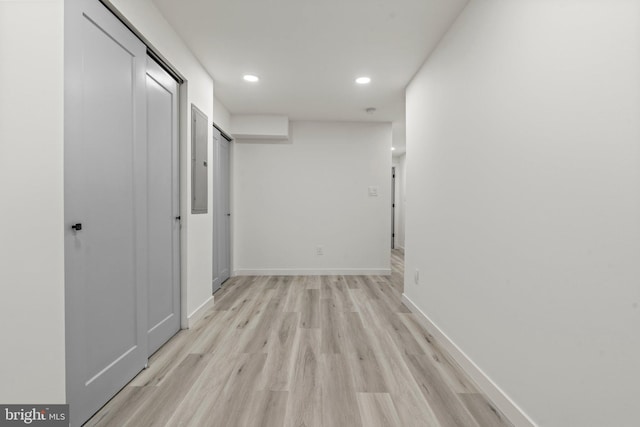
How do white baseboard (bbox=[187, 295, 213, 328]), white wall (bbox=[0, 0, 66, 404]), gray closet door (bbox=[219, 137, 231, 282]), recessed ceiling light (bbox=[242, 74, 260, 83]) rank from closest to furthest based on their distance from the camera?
white wall (bbox=[0, 0, 66, 404])
white baseboard (bbox=[187, 295, 213, 328])
recessed ceiling light (bbox=[242, 74, 260, 83])
gray closet door (bbox=[219, 137, 231, 282])

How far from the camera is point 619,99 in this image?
0.90 m

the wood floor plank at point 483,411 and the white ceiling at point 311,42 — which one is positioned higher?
the white ceiling at point 311,42

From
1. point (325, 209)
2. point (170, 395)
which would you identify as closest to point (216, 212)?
point (325, 209)

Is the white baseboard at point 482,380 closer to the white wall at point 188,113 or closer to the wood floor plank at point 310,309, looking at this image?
the wood floor plank at point 310,309

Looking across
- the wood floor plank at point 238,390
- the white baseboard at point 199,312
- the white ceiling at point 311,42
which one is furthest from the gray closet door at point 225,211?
the wood floor plank at point 238,390

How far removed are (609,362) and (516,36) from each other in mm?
1456

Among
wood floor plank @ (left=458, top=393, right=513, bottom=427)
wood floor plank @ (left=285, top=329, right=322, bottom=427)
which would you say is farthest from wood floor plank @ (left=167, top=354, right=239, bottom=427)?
wood floor plank @ (left=458, top=393, right=513, bottom=427)

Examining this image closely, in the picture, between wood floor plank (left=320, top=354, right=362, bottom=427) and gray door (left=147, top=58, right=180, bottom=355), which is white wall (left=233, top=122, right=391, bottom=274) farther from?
wood floor plank (left=320, top=354, right=362, bottom=427)

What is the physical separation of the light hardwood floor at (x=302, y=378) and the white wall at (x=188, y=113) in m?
0.39

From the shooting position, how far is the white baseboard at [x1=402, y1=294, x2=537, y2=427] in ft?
4.32

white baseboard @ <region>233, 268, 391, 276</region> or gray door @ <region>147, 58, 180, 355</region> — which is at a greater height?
gray door @ <region>147, 58, 180, 355</region>

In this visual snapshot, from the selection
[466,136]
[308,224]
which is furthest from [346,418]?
[308,224]

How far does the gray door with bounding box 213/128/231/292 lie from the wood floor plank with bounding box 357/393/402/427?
259cm

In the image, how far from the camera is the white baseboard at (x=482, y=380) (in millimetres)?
1316
